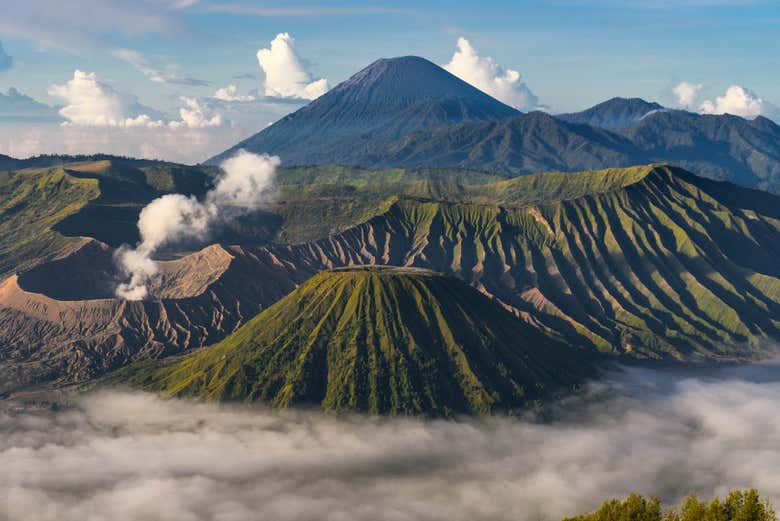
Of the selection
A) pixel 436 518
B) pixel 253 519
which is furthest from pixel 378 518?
pixel 253 519

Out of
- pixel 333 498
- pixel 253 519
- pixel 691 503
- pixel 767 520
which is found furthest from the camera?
pixel 333 498

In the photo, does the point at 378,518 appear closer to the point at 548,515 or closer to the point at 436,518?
the point at 436,518

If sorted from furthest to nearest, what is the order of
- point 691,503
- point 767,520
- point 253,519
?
point 253,519
point 691,503
point 767,520

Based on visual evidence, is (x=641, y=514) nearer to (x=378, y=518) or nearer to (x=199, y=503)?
(x=378, y=518)

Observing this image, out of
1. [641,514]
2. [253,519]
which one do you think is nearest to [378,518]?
[253,519]

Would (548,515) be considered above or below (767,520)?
below

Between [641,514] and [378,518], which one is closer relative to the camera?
[641,514]
